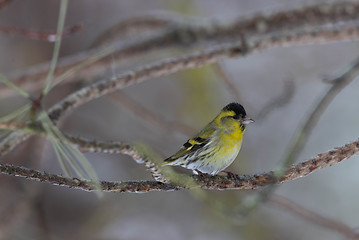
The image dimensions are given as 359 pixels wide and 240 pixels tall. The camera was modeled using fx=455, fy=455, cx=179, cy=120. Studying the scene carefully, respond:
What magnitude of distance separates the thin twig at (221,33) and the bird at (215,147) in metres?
0.46

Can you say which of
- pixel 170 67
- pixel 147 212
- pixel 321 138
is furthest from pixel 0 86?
pixel 321 138

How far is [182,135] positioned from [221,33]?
60cm

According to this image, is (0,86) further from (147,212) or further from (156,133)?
(147,212)

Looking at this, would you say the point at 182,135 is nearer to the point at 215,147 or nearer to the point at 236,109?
the point at 215,147

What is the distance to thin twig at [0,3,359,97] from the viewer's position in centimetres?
154

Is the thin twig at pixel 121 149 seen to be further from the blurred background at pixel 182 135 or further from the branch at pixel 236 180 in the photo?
the blurred background at pixel 182 135

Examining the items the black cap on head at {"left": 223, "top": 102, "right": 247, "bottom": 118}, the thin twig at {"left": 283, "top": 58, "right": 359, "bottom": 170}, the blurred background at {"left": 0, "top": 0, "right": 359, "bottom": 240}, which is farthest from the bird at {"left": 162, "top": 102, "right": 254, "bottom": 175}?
the blurred background at {"left": 0, "top": 0, "right": 359, "bottom": 240}

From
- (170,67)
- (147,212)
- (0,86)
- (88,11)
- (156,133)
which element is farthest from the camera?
(88,11)

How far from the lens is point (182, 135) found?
224cm

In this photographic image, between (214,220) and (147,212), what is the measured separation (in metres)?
0.43

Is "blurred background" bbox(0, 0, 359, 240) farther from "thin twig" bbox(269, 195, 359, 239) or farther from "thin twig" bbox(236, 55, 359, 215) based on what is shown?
"thin twig" bbox(236, 55, 359, 215)

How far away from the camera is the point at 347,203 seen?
109 inches

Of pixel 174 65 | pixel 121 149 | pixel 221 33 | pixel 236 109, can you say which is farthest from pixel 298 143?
pixel 221 33

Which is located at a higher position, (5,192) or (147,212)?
(5,192)
